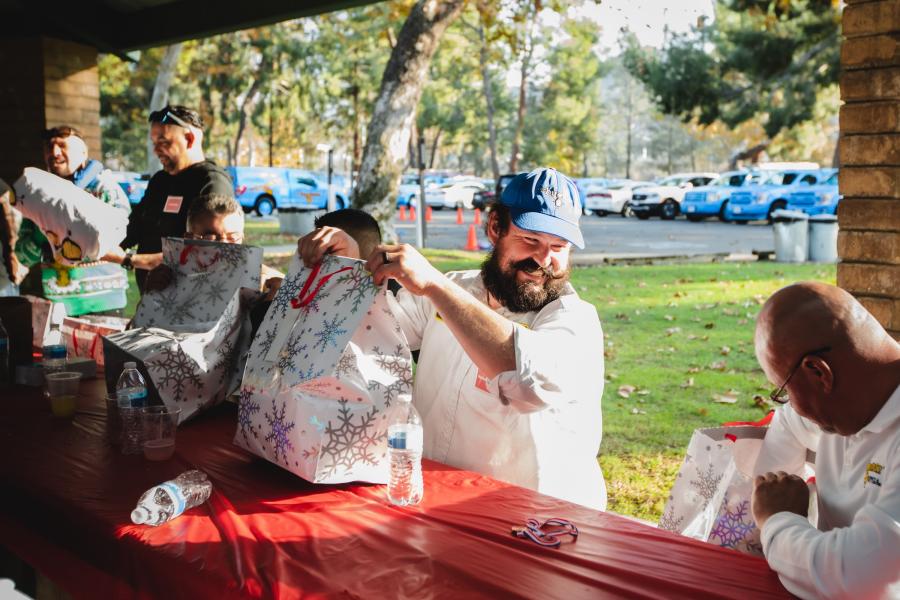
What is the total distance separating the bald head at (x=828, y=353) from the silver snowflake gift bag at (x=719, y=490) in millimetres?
421

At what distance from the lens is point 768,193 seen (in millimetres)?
23766

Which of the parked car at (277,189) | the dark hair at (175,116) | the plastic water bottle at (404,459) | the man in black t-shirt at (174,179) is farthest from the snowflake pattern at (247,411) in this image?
the parked car at (277,189)

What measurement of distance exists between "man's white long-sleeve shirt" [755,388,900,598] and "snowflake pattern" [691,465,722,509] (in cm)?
14

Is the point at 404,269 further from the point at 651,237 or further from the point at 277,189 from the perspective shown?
the point at 277,189

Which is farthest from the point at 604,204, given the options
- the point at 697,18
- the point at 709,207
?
the point at 697,18

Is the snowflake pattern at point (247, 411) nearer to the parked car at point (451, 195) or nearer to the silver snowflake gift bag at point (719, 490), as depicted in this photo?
the silver snowflake gift bag at point (719, 490)

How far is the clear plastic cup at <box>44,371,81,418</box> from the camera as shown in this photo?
273cm

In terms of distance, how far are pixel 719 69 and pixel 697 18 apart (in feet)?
72.1

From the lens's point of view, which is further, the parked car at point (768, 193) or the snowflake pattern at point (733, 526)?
the parked car at point (768, 193)

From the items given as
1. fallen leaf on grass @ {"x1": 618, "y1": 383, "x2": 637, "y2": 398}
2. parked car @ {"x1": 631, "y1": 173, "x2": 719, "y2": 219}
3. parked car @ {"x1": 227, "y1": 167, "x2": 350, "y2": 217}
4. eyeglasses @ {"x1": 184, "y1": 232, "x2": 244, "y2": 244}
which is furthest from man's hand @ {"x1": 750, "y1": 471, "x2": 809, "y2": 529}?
parked car @ {"x1": 227, "y1": 167, "x2": 350, "y2": 217}

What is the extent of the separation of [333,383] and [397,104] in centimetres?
895

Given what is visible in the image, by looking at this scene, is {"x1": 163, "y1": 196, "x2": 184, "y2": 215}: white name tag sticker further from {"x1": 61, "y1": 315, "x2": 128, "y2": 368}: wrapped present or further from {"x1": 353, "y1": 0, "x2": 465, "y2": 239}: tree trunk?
{"x1": 353, "y1": 0, "x2": 465, "y2": 239}: tree trunk

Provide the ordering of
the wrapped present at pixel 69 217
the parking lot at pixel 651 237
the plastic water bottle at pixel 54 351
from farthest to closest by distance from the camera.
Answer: the parking lot at pixel 651 237
the wrapped present at pixel 69 217
the plastic water bottle at pixel 54 351

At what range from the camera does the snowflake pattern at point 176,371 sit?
8.20ft
